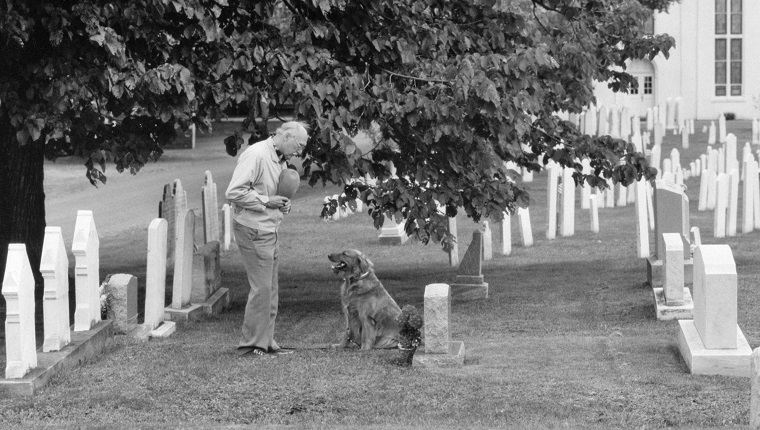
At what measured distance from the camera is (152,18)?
11.6m

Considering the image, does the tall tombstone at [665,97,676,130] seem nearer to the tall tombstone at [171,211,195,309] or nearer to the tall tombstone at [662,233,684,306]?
the tall tombstone at [662,233,684,306]

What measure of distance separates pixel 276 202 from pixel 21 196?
5634 millimetres

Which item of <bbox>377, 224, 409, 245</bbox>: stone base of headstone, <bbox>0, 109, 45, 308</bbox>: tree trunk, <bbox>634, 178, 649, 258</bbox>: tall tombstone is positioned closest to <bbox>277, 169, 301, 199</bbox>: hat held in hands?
<bbox>0, 109, 45, 308</bbox>: tree trunk

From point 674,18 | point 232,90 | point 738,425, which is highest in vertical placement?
point 674,18

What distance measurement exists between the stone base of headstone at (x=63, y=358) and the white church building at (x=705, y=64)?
2018 inches

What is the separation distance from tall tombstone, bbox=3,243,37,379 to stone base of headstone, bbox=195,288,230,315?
4.20 meters

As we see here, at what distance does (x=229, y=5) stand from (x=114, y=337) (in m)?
3.94

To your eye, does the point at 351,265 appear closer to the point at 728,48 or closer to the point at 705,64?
the point at 705,64

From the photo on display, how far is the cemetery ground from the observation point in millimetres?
7844

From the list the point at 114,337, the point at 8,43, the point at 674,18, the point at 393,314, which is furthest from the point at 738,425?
the point at 674,18

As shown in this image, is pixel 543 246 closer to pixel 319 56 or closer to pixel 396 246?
pixel 396 246

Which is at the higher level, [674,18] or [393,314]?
[674,18]

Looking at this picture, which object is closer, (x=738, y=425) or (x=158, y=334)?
(x=738, y=425)

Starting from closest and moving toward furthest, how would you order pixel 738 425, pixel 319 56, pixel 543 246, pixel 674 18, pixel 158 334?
pixel 738 425 < pixel 158 334 < pixel 319 56 < pixel 543 246 < pixel 674 18
